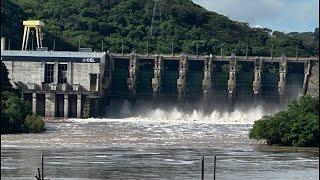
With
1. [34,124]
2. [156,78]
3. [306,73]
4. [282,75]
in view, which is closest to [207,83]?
[156,78]

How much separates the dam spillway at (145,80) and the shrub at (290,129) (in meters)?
42.7

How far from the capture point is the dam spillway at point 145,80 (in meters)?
110

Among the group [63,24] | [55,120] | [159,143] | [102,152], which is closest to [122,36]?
[63,24]

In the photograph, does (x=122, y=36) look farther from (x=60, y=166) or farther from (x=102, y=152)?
(x=60, y=166)

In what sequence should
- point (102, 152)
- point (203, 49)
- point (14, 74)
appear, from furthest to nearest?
point (203, 49), point (14, 74), point (102, 152)

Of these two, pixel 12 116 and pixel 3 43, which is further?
pixel 3 43

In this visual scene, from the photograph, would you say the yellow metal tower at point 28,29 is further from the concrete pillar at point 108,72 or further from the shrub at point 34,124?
the shrub at point 34,124

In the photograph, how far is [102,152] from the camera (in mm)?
59281

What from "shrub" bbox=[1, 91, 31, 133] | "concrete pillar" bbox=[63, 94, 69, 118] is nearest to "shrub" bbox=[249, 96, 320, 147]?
"shrub" bbox=[1, 91, 31, 133]

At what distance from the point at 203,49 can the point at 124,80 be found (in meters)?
25.5

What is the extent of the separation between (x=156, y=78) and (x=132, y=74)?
2557 millimetres

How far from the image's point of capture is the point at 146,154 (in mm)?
58281

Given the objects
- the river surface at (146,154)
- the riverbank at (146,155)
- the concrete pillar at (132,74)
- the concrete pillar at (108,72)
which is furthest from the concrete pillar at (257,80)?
the riverbank at (146,155)

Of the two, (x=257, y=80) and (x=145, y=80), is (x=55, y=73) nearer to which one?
(x=145, y=80)
